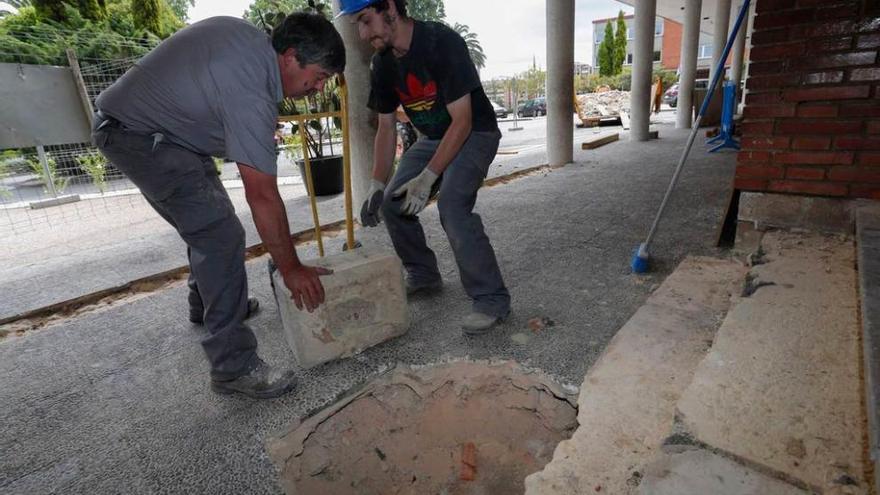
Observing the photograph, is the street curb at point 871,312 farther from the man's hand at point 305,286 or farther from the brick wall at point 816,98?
the man's hand at point 305,286

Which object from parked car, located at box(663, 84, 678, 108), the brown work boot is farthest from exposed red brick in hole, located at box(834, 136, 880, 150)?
parked car, located at box(663, 84, 678, 108)

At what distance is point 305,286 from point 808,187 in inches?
105

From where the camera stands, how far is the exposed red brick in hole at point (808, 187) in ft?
7.66

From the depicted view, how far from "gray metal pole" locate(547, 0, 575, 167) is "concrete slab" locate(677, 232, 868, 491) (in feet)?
17.6

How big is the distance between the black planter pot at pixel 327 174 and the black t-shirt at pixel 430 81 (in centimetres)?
348

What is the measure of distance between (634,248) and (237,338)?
259 centimetres

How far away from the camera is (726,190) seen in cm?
446

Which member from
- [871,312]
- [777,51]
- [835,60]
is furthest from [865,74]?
[871,312]

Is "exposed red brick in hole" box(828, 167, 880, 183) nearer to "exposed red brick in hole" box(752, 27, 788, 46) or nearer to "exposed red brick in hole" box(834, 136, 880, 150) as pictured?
"exposed red brick in hole" box(834, 136, 880, 150)

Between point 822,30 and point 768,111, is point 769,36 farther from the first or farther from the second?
point 768,111

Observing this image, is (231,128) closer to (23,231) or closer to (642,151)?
(23,231)

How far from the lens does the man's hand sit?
1.74m

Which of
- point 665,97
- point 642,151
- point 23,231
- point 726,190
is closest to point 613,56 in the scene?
point 665,97

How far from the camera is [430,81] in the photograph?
218 cm
